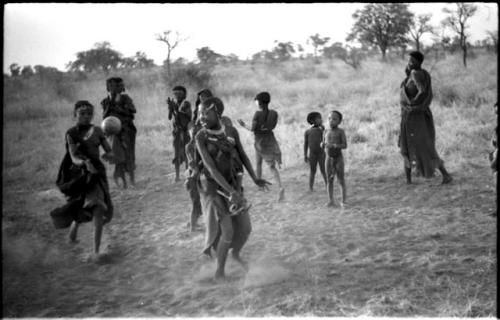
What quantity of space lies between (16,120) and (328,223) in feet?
35.9

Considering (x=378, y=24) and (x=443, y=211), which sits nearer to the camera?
(x=443, y=211)

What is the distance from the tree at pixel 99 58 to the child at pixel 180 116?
16477mm

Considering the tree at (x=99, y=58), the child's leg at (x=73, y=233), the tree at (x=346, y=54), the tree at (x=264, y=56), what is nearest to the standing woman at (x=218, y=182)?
the child's leg at (x=73, y=233)

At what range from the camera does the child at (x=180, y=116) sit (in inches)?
297

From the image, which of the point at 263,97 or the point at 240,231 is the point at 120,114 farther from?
the point at 240,231

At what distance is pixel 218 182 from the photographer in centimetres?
384

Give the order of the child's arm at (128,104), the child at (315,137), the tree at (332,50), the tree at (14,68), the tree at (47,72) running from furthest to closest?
the tree at (332,50) < the tree at (47,72) < the child's arm at (128,104) < the child at (315,137) < the tree at (14,68)

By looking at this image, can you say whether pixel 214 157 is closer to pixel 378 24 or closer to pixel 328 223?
pixel 328 223

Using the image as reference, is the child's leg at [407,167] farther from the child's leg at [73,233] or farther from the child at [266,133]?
the child's leg at [73,233]

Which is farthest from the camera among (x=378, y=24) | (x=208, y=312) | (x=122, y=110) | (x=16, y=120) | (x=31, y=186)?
(x=378, y=24)

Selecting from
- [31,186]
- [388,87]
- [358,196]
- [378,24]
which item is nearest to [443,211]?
[358,196]

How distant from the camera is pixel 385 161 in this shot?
335 inches

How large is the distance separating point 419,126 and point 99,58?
19534 millimetres

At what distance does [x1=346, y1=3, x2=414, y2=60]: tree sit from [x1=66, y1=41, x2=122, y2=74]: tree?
11.4m
